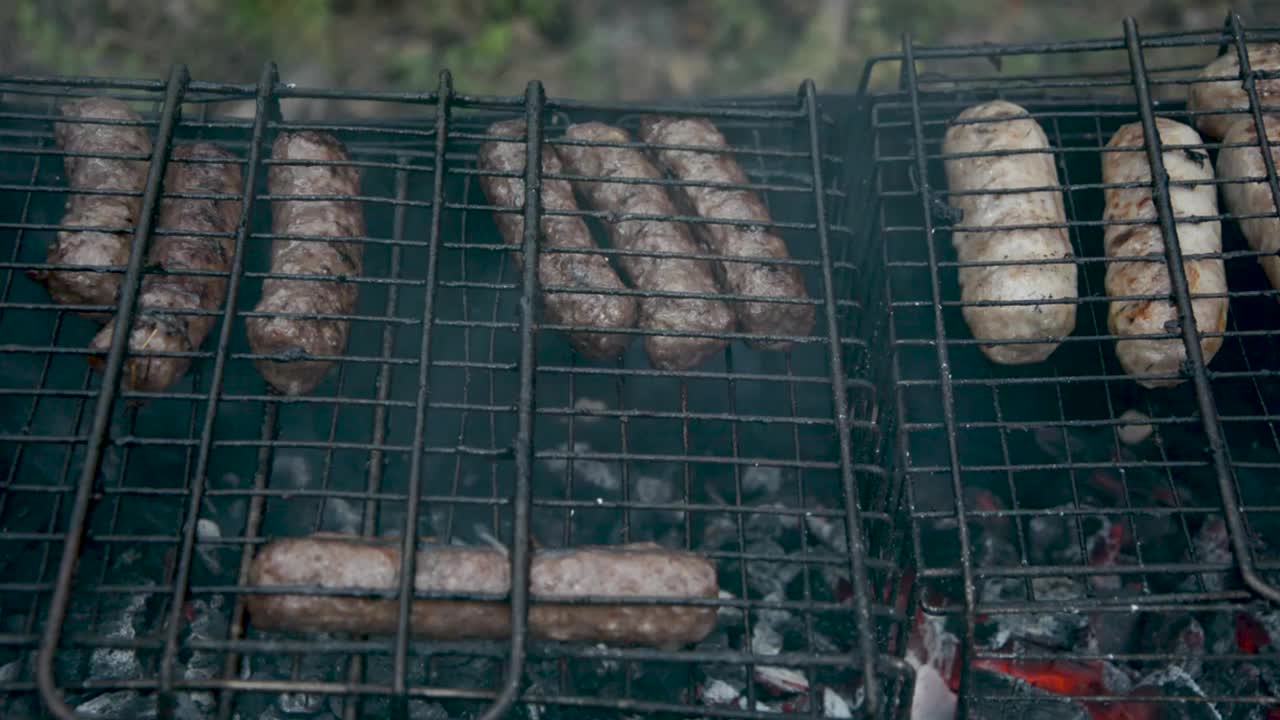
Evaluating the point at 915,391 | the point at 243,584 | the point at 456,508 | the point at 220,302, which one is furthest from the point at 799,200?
the point at 243,584

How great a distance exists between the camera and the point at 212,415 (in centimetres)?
320

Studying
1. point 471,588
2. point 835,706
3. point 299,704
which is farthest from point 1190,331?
point 299,704

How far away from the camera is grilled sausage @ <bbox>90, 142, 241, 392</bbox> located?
3420 mm

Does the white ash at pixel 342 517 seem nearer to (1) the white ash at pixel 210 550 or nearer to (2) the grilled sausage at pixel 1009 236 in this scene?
(1) the white ash at pixel 210 550

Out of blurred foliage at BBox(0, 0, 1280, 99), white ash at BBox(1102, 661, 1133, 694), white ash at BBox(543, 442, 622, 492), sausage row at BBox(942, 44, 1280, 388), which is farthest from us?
blurred foliage at BBox(0, 0, 1280, 99)

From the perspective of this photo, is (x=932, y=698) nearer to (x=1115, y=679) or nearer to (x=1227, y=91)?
(x=1115, y=679)

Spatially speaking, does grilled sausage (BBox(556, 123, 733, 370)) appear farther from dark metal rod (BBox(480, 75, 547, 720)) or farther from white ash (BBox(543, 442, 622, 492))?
white ash (BBox(543, 442, 622, 492))

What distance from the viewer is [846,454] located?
10.9 feet

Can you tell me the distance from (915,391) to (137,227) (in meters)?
3.40

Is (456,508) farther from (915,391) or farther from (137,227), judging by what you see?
(915,391)

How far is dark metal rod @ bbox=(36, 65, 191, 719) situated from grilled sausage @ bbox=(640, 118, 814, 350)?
197 centimetres

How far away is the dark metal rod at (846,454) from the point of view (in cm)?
297

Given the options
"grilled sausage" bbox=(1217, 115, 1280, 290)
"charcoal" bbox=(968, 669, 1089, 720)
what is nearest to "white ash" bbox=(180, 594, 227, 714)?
"charcoal" bbox=(968, 669, 1089, 720)

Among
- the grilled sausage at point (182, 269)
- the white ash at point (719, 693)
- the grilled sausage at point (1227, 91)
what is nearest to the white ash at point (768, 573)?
the white ash at point (719, 693)
